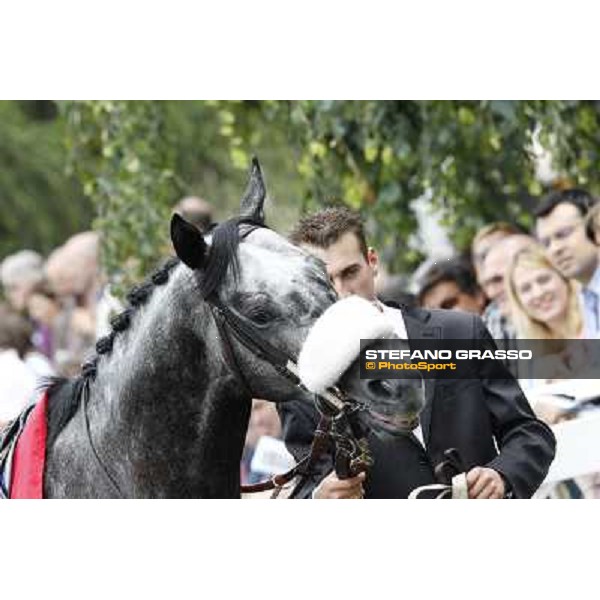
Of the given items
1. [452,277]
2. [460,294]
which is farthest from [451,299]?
[452,277]

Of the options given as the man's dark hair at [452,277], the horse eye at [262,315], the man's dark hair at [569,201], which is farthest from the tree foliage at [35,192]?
the horse eye at [262,315]

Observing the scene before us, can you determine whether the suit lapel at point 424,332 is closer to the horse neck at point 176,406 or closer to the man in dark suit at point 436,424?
the man in dark suit at point 436,424

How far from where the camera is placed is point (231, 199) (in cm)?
1063

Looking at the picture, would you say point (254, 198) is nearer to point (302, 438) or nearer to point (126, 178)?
point (302, 438)

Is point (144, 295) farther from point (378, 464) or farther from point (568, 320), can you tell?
point (568, 320)

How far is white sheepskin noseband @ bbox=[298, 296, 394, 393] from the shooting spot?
2959 mm

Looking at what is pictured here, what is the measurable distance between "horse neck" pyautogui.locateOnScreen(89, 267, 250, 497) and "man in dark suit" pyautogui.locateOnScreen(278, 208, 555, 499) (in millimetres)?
280

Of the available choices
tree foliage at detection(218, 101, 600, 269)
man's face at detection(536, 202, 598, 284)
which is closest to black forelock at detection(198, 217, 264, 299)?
man's face at detection(536, 202, 598, 284)

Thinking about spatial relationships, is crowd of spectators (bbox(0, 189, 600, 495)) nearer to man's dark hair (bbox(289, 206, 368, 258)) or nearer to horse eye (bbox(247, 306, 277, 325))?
man's dark hair (bbox(289, 206, 368, 258))

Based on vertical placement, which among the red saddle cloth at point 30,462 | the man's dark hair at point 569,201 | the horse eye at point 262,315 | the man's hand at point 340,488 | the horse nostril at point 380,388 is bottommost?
the man's hand at point 340,488

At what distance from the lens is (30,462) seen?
3.33 m

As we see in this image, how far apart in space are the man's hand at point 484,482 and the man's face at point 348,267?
45 cm

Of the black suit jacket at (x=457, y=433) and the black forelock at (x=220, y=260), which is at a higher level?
the black forelock at (x=220, y=260)

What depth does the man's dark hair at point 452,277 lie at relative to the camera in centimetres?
524
